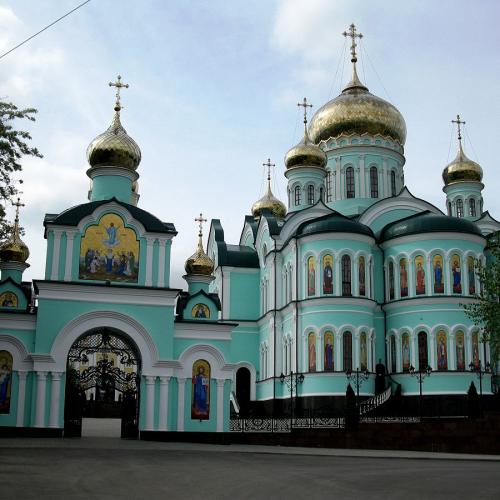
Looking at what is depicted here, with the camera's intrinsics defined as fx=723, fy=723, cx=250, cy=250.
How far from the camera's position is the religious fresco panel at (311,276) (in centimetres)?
3016

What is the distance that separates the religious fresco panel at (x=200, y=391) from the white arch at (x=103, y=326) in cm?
156

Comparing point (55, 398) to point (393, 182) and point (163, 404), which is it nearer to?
point (163, 404)

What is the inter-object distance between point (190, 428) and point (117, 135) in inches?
435

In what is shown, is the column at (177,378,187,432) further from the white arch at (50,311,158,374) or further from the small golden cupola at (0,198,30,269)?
the small golden cupola at (0,198,30,269)

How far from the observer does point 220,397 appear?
961 inches

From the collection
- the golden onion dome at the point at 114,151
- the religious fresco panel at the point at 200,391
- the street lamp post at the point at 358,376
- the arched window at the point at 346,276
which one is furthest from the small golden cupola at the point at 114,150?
the street lamp post at the point at 358,376

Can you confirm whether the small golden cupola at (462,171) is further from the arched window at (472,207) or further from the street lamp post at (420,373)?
the street lamp post at (420,373)

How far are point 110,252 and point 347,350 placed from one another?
10.8 metres

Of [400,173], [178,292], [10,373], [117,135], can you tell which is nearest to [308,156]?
[400,173]

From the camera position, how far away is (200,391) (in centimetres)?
2425

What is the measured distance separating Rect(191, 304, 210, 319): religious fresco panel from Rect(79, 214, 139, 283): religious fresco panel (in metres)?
2.39

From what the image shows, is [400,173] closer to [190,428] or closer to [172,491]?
[190,428]

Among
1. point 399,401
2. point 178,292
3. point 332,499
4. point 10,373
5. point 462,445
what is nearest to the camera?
point 332,499

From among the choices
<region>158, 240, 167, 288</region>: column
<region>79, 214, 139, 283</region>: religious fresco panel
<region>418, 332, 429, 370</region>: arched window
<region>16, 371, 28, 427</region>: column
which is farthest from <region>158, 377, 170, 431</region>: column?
<region>418, 332, 429, 370</region>: arched window
